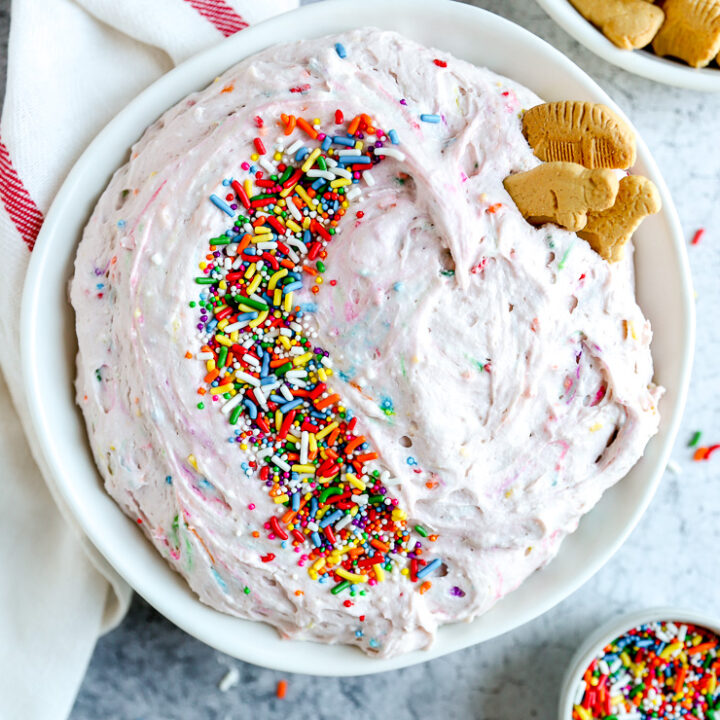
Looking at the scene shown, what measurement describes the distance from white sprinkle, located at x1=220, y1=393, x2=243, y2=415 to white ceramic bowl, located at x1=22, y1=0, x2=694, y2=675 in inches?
14.3

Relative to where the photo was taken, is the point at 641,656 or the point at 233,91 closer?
the point at 233,91

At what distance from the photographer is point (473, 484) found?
5.51 ft

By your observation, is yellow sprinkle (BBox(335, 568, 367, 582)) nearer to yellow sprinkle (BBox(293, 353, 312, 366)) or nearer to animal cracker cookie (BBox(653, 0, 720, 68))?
yellow sprinkle (BBox(293, 353, 312, 366))

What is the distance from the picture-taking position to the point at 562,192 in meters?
1.51

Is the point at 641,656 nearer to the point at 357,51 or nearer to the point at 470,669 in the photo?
the point at 470,669

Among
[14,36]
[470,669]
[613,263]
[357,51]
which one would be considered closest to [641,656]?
[470,669]

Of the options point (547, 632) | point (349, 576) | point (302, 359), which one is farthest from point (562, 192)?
point (547, 632)

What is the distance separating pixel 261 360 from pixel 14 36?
840mm

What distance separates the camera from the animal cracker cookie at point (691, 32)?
1.90m

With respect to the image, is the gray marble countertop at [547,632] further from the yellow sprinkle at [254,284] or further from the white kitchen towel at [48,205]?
the yellow sprinkle at [254,284]

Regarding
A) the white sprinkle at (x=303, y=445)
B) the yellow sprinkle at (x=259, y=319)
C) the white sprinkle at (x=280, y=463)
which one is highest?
the yellow sprinkle at (x=259, y=319)

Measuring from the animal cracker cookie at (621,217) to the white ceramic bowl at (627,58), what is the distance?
481mm

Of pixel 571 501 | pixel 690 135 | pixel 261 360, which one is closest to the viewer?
pixel 261 360

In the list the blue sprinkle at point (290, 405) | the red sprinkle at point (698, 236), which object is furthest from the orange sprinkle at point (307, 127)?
the red sprinkle at point (698, 236)
